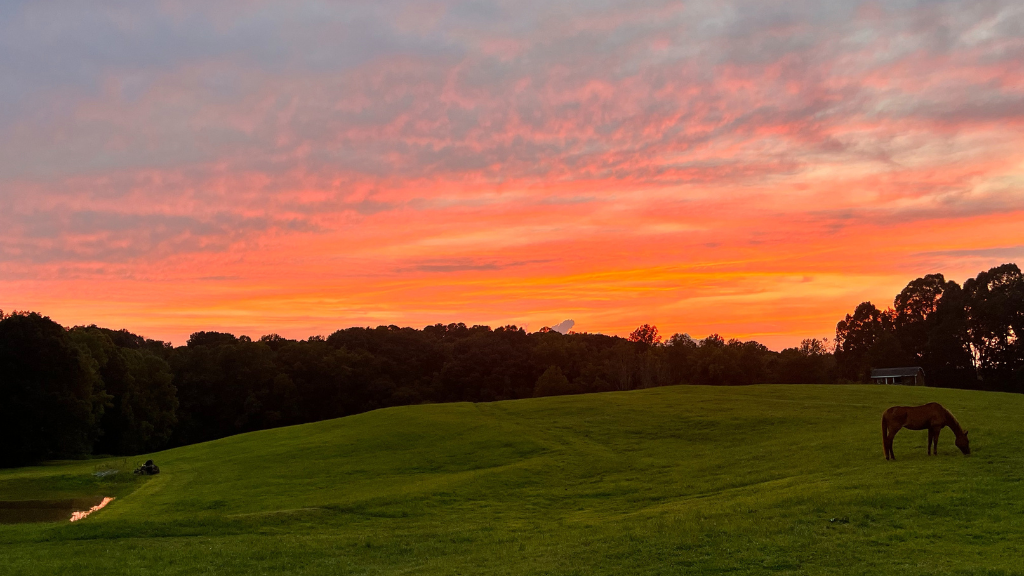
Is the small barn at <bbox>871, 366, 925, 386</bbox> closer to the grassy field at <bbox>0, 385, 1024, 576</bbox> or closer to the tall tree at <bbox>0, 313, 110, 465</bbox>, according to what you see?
the grassy field at <bbox>0, 385, 1024, 576</bbox>

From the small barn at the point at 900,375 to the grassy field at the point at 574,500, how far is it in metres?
51.4

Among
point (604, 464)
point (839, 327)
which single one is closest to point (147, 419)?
point (604, 464)

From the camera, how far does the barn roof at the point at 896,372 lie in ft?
311

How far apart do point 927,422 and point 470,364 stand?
283ft

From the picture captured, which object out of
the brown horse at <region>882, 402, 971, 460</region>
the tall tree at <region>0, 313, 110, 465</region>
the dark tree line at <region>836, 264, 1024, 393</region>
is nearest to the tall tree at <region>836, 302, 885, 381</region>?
the dark tree line at <region>836, 264, 1024, 393</region>

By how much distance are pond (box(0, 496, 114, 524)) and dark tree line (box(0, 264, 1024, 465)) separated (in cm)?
3494

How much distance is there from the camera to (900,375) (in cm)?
9581

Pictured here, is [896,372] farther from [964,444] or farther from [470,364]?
[964,444]

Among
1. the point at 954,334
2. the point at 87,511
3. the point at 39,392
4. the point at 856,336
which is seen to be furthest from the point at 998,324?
the point at 39,392

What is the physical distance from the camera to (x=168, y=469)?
43344mm

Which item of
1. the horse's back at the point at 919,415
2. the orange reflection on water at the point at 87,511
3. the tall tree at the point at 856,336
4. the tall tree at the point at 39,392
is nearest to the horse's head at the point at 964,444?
the horse's back at the point at 919,415

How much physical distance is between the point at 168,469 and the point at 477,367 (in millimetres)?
66696

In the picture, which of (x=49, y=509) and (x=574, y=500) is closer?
(x=574, y=500)

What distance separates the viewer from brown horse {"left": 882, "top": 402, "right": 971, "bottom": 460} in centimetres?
2488
